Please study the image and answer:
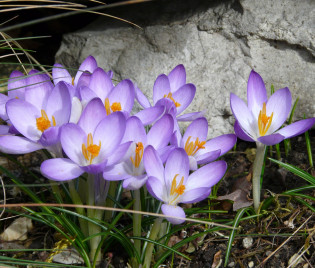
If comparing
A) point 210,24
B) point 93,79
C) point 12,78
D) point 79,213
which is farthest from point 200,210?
point 210,24

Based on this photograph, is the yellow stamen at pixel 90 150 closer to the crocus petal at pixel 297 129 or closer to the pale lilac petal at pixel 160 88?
the pale lilac petal at pixel 160 88

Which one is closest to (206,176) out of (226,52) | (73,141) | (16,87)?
(73,141)

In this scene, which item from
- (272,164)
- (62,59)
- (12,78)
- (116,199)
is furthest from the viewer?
(62,59)

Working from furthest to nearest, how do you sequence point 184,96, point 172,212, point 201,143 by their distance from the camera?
point 184,96, point 201,143, point 172,212

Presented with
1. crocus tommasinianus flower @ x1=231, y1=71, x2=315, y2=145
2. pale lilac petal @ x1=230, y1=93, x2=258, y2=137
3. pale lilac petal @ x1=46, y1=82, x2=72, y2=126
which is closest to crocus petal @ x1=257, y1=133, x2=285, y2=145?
crocus tommasinianus flower @ x1=231, y1=71, x2=315, y2=145

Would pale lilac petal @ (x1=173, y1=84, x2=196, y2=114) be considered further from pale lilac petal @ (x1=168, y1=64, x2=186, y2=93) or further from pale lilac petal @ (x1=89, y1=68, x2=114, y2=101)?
pale lilac petal @ (x1=89, y1=68, x2=114, y2=101)

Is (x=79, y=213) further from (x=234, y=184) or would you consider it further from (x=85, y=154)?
(x=234, y=184)

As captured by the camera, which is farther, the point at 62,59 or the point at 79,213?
the point at 62,59

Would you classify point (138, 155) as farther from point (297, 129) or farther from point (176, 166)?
point (297, 129)
